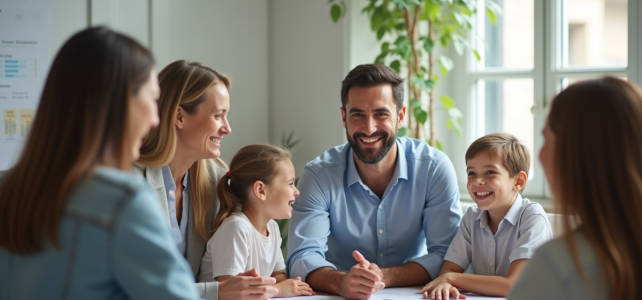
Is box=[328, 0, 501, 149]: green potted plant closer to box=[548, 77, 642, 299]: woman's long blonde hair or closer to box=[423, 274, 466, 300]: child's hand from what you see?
box=[423, 274, 466, 300]: child's hand

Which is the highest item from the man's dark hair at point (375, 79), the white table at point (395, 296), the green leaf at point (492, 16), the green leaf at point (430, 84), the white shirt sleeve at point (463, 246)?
the green leaf at point (492, 16)

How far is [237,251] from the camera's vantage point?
2.04 meters

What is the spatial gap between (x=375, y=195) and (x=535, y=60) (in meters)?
1.27

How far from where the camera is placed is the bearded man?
2381 millimetres

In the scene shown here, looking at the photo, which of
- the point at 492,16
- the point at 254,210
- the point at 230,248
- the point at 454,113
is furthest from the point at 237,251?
the point at 492,16

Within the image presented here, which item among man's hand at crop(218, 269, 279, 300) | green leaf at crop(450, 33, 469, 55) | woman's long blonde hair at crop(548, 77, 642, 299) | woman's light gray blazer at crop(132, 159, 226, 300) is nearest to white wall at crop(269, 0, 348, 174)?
green leaf at crop(450, 33, 469, 55)

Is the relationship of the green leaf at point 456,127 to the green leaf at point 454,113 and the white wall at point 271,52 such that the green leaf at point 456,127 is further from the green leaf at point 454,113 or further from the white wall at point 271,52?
the white wall at point 271,52

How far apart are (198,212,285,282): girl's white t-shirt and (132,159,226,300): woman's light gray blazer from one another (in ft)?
0.09

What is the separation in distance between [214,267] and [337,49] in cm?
169

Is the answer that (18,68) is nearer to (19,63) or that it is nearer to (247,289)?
(19,63)

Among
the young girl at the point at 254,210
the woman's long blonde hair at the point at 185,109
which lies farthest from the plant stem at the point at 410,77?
the woman's long blonde hair at the point at 185,109

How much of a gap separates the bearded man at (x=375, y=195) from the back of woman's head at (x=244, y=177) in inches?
10.3

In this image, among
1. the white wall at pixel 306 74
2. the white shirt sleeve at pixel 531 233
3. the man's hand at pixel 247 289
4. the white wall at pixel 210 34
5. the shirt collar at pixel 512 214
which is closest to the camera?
the man's hand at pixel 247 289

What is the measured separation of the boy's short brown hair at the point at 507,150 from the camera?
7.11ft
